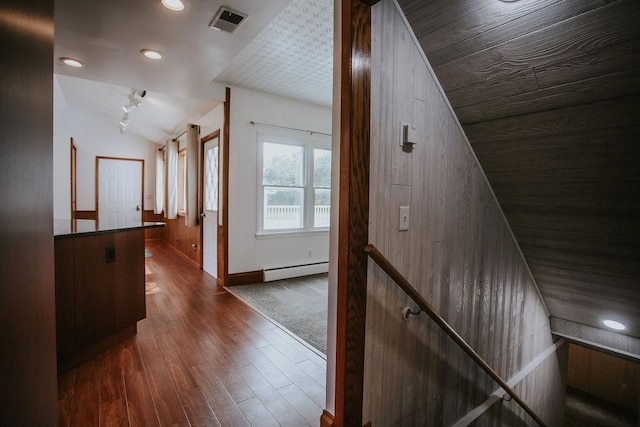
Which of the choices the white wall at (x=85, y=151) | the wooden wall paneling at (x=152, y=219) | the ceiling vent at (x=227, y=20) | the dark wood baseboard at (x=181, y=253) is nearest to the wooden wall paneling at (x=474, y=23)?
the ceiling vent at (x=227, y=20)

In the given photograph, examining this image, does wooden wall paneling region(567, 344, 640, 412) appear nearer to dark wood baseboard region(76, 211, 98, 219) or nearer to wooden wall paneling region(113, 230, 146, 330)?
wooden wall paneling region(113, 230, 146, 330)

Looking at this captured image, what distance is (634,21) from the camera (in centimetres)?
122

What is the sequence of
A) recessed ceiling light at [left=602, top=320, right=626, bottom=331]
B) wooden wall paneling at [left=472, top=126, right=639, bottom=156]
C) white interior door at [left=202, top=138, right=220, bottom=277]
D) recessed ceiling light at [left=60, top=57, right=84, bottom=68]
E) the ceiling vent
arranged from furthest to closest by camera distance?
white interior door at [left=202, top=138, right=220, bottom=277], recessed ceiling light at [left=602, top=320, right=626, bottom=331], recessed ceiling light at [left=60, top=57, right=84, bottom=68], the ceiling vent, wooden wall paneling at [left=472, top=126, right=639, bottom=156]

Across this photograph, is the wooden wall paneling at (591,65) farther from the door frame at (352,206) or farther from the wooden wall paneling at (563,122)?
the door frame at (352,206)

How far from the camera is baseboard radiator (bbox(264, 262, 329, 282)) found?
4548 mm

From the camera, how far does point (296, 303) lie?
12.0 ft

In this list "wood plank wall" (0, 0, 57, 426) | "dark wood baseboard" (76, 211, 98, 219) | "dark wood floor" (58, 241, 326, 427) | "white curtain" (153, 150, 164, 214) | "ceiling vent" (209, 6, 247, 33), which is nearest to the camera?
"wood plank wall" (0, 0, 57, 426)

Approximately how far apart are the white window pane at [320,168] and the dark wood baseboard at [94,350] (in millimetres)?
3168

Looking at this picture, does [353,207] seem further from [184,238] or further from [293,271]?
[184,238]

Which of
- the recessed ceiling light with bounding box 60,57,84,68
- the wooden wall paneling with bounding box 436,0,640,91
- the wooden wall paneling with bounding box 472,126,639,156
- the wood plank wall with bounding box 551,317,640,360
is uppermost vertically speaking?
the recessed ceiling light with bounding box 60,57,84,68

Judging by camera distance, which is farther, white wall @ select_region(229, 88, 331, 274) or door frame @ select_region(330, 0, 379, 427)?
white wall @ select_region(229, 88, 331, 274)

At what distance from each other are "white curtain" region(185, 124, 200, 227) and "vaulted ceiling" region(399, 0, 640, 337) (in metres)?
4.22

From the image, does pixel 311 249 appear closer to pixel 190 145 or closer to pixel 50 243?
pixel 190 145

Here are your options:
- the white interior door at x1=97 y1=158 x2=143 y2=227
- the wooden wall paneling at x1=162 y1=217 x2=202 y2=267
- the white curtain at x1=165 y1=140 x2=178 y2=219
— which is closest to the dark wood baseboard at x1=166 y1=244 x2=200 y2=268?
the wooden wall paneling at x1=162 y1=217 x2=202 y2=267
